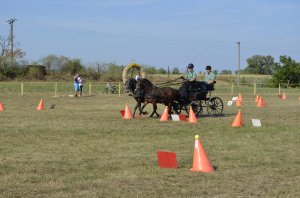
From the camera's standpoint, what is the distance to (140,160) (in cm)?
1011

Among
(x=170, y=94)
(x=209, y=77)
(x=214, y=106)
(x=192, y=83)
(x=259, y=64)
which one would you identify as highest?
(x=259, y=64)

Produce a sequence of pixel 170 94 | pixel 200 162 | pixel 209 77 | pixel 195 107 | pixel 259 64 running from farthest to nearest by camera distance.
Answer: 1. pixel 259 64
2. pixel 209 77
3. pixel 195 107
4. pixel 170 94
5. pixel 200 162

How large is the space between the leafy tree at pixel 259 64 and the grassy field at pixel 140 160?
375 feet

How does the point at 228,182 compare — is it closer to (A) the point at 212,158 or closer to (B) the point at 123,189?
(B) the point at 123,189

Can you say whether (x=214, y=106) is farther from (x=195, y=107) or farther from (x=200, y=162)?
(x=200, y=162)

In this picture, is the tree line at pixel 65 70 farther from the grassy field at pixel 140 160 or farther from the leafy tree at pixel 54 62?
the grassy field at pixel 140 160

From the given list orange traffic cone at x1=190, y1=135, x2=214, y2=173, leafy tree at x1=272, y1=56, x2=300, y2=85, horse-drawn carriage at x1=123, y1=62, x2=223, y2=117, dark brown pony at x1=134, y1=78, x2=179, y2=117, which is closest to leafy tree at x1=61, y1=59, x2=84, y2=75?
leafy tree at x1=272, y1=56, x2=300, y2=85

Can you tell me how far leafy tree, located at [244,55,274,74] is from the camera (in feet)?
424

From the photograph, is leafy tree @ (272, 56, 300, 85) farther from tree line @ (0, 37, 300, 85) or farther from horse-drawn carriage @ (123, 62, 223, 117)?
horse-drawn carriage @ (123, 62, 223, 117)

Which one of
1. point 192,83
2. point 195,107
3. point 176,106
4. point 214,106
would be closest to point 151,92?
point 176,106

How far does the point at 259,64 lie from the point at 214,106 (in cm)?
11155

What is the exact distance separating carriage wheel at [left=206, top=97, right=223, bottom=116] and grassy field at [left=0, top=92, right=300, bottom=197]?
16.5ft

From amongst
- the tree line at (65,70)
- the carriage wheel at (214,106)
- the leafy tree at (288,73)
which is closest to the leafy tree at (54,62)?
the tree line at (65,70)

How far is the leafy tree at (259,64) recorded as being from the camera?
129 meters
